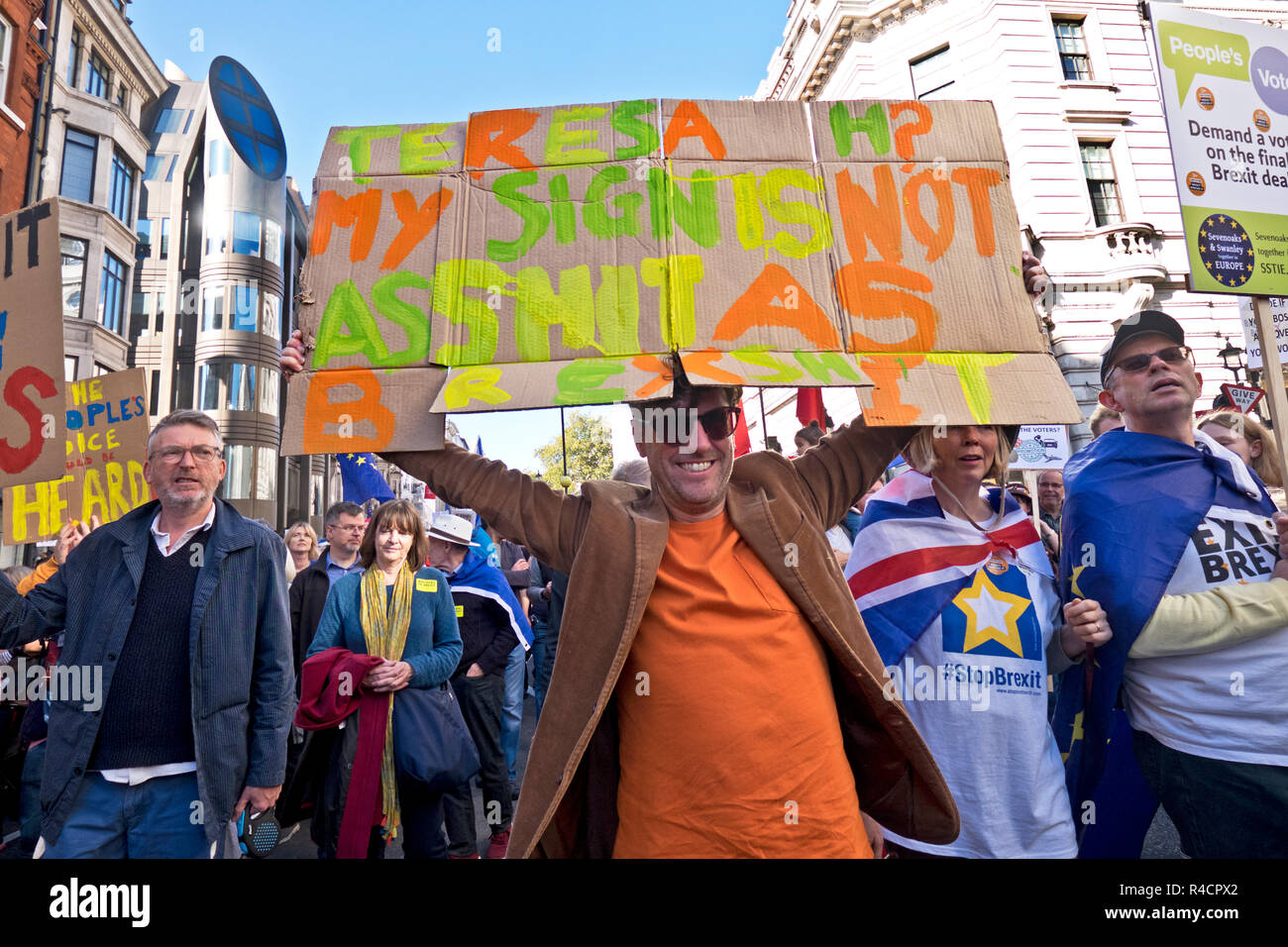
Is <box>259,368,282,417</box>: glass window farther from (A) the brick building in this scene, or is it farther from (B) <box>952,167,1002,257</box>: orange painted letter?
(B) <box>952,167,1002,257</box>: orange painted letter

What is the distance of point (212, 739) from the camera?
2959mm

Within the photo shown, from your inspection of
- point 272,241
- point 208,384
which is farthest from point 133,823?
point 272,241

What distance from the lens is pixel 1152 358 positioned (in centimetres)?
282

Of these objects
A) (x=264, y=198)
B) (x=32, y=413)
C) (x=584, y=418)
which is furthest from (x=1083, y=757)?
(x=584, y=418)

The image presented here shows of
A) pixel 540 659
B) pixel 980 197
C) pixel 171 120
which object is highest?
pixel 171 120

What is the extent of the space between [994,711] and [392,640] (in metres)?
2.99

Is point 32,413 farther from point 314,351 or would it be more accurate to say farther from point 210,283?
point 210,283

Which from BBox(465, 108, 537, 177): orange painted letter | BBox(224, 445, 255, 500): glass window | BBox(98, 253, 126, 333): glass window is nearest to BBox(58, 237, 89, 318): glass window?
BBox(98, 253, 126, 333): glass window

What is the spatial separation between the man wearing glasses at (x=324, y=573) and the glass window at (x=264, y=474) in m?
22.8

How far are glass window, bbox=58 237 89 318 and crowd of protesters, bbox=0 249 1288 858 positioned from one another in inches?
864

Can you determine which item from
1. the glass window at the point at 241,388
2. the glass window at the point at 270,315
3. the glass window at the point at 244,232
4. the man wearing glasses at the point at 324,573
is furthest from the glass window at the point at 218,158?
the man wearing glasses at the point at 324,573

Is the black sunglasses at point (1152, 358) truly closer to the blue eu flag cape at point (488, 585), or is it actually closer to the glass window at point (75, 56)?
the blue eu flag cape at point (488, 585)

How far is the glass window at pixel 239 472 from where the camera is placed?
2572 cm
